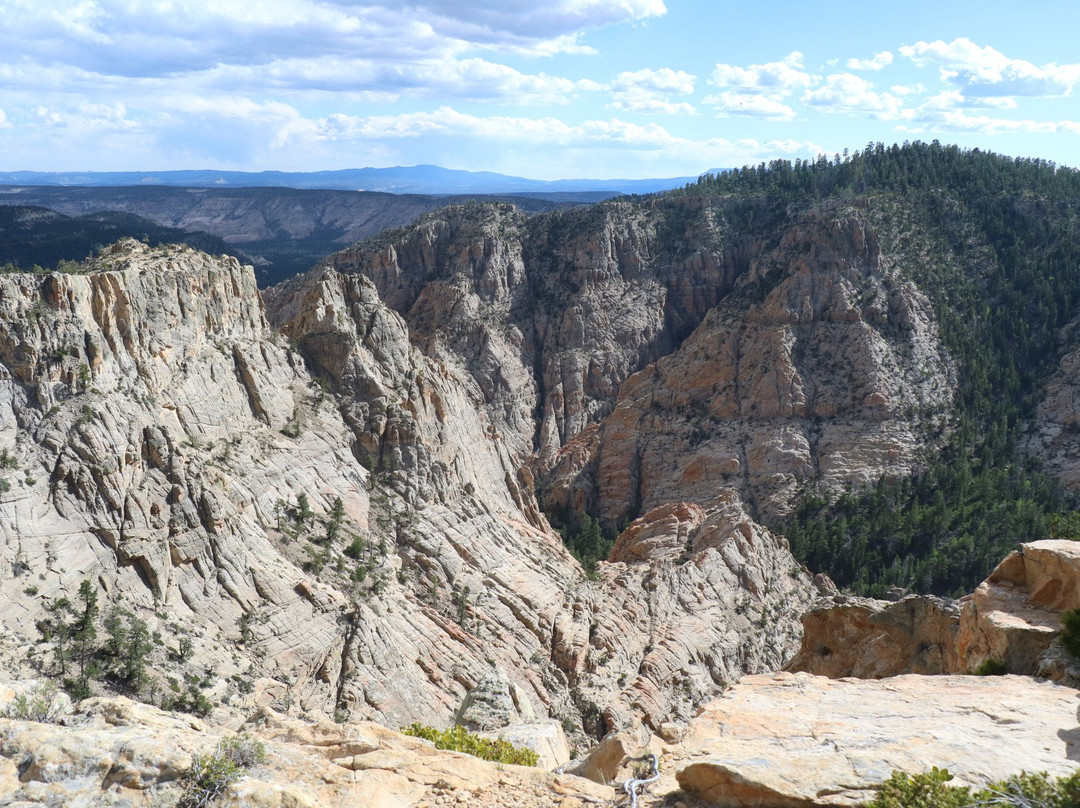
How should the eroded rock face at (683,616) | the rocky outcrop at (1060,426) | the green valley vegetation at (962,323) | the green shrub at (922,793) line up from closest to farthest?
the green shrub at (922,793) < the eroded rock face at (683,616) < the green valley vegetation at (962,323) < the rocky outcrop at (1060,426)

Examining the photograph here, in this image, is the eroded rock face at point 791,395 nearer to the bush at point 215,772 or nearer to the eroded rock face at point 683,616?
the eroded rock face at point 683,616

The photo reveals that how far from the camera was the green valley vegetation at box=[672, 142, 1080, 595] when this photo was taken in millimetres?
81938

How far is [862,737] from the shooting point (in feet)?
61.6

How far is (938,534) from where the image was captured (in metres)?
83.5

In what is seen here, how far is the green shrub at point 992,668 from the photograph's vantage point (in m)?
24.4

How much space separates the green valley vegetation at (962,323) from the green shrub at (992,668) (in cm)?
5032

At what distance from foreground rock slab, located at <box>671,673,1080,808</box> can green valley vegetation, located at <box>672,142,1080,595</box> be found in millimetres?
53421

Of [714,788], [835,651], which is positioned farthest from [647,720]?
[714,788]

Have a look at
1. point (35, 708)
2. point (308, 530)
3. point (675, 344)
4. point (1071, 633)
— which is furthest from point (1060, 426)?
point (35, 708)

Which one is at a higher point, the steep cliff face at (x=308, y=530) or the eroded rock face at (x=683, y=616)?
the steep cliff face at (x=308, y=530)

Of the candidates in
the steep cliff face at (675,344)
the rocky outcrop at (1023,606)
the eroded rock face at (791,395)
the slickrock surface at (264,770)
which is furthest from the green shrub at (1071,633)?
the eroded rock face at (791,395)

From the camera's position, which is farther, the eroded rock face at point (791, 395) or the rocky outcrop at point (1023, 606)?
the eroded rock face at point (791, 395)

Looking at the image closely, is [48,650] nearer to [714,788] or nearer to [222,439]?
[222,439]

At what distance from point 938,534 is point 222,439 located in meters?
68.7
